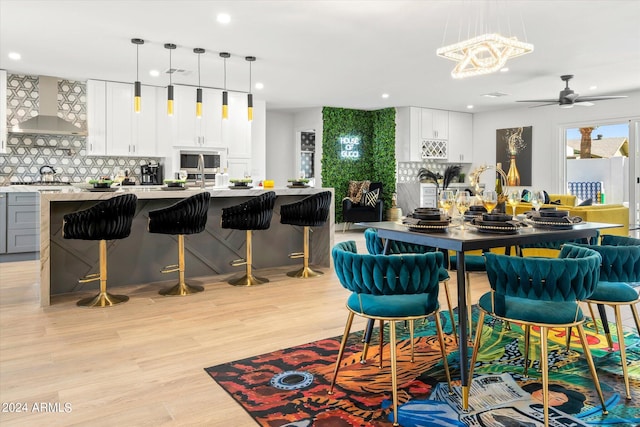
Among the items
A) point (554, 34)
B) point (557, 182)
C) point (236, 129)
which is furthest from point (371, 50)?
point (557, 182)

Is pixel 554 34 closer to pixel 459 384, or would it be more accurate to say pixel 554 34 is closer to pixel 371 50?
pixel 371 50

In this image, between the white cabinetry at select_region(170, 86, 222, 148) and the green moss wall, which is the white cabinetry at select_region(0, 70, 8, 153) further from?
the green moss wall

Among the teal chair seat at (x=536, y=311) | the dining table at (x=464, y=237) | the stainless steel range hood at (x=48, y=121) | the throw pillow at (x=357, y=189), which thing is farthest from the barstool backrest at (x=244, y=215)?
the throw pillow at (x=357, y=189)

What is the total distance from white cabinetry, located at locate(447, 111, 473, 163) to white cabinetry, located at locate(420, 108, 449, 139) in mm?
197

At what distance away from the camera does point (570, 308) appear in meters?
2.10

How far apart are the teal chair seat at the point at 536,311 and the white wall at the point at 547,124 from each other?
8.26 meters

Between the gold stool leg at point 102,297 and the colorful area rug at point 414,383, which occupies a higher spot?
the gold stool leg at point 102,297

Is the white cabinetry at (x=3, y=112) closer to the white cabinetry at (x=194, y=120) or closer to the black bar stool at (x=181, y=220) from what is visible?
the white cabinetry at (x=194, y=120)

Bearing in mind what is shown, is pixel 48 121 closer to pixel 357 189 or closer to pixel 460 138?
pixel 357 189

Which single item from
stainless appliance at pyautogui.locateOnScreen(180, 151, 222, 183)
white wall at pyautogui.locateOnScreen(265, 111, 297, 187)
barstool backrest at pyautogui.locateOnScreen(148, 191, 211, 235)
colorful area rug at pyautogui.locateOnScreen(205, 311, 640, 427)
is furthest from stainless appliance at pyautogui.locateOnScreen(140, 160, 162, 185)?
colorful area rug at pyautogui.locateOnScreen(205, 311, 640, 427)

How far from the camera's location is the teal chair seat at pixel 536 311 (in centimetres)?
201

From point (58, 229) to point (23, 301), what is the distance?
0.69m

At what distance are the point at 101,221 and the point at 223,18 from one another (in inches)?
89.4

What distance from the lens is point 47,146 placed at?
7.07m
